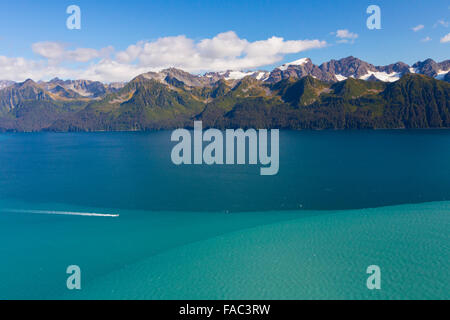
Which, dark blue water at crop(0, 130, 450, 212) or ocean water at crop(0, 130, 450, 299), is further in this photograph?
dark blue water at crop(0, 130, 450, 212)

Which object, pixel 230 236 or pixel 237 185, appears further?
pixel 237 185

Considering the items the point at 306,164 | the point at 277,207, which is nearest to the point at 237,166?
the point at 306,164

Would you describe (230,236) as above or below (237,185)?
below

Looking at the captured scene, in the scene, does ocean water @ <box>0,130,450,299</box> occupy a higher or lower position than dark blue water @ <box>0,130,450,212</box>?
lower

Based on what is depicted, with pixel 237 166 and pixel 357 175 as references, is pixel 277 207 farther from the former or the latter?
pixel 237 166

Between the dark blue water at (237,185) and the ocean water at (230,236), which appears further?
the dark blue water at (237,185)

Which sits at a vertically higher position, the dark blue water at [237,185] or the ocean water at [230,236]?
the dark blue water at [237,185]

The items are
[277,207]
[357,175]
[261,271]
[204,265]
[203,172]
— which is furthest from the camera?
[203,172]
